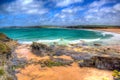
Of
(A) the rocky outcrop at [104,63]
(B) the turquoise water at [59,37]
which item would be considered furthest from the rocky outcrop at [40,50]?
(B) the turquoise water at [59,37]

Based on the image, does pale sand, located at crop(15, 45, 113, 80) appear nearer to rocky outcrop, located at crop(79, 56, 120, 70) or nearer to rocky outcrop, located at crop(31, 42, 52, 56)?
rocky outcrop, located at crop(79, 56, 120, 70)

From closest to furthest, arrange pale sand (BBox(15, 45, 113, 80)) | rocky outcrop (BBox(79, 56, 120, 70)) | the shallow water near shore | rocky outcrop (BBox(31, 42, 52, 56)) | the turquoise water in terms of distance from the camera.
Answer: pale sand (BBox(15, 45, 113, 80)), rocky outcrop (BBox(79, 56, 120, 70)), rocky outcrop (BBox(31, 42, 52, 56)), the shallow water near shore, the turquoise water

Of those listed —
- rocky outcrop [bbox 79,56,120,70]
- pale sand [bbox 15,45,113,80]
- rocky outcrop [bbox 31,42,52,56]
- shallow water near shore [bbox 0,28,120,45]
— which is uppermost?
rocky outcrop [bbox 31,42,52,56]

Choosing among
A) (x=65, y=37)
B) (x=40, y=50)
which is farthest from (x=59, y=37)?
(x=40, y=50)

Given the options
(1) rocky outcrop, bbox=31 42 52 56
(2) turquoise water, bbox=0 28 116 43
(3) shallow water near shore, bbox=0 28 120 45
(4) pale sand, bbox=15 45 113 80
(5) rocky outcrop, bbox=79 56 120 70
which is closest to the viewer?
(4) pale sand, bbox=15 45 113 80

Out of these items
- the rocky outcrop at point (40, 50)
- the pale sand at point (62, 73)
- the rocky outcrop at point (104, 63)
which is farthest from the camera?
the rocky outcrop at point (40, 50)

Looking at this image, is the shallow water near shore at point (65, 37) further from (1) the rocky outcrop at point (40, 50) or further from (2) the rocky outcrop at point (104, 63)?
(2) the rocky outcrop at point (104, 63)

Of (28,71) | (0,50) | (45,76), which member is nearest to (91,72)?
(45,76)

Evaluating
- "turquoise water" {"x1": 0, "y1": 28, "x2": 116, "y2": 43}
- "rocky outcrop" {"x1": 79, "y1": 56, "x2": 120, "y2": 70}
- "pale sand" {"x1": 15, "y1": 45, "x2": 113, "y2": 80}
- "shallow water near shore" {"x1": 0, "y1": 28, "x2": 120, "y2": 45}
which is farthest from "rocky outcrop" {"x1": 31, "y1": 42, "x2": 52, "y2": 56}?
"turquoise water" {"x1": 0, "y1": 28, "x2": 116, "y2": 43}

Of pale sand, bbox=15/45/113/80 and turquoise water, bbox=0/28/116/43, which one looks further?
turquoise water, bbox=0/28/116/43

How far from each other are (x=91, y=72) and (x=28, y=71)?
12.2ft

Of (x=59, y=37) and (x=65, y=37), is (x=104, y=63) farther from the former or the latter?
(x=65, y=37)

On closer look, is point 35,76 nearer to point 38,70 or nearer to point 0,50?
point 38,70

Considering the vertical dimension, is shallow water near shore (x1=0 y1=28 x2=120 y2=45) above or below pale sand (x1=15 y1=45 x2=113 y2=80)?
below
